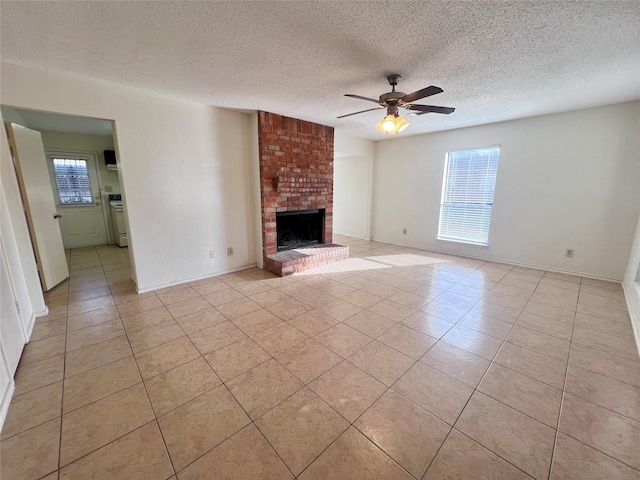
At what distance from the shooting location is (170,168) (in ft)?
10.4

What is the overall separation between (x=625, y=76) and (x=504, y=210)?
2.08 m

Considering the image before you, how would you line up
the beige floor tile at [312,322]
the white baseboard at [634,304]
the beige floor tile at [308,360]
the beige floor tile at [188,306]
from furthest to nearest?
the beige floor tile at [188,306] → the beige floor tile at [312,322] → the white baseboard at [634,304] → the beige floor tile at [308,360]

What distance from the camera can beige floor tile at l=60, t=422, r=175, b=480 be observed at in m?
1.15

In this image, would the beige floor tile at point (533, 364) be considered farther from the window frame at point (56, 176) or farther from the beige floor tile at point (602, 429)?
the window frame at point (56, 176)

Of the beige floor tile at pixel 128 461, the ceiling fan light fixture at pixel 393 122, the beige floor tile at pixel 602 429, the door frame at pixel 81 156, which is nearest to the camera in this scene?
the beige floor tile at pixel 128 461

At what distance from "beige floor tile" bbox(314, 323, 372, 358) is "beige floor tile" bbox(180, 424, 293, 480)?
0.87m

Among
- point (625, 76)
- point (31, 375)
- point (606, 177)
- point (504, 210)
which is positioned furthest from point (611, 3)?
point (31, 375)

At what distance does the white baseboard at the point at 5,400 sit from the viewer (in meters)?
1.41

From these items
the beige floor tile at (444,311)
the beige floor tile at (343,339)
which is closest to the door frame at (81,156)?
the beige floor tile at (343,339)

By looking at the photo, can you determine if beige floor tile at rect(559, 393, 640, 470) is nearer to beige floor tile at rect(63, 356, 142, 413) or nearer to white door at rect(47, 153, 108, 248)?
beige floor tile at rect(63, 356, 142, 413)

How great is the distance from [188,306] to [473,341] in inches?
111

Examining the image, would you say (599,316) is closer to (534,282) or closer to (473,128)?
(534,282)

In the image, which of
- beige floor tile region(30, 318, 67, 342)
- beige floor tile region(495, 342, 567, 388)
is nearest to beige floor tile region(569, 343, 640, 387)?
beige floor tile region(495, 342, 567, 388)

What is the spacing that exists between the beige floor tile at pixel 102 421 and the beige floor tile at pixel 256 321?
0.87 metres
